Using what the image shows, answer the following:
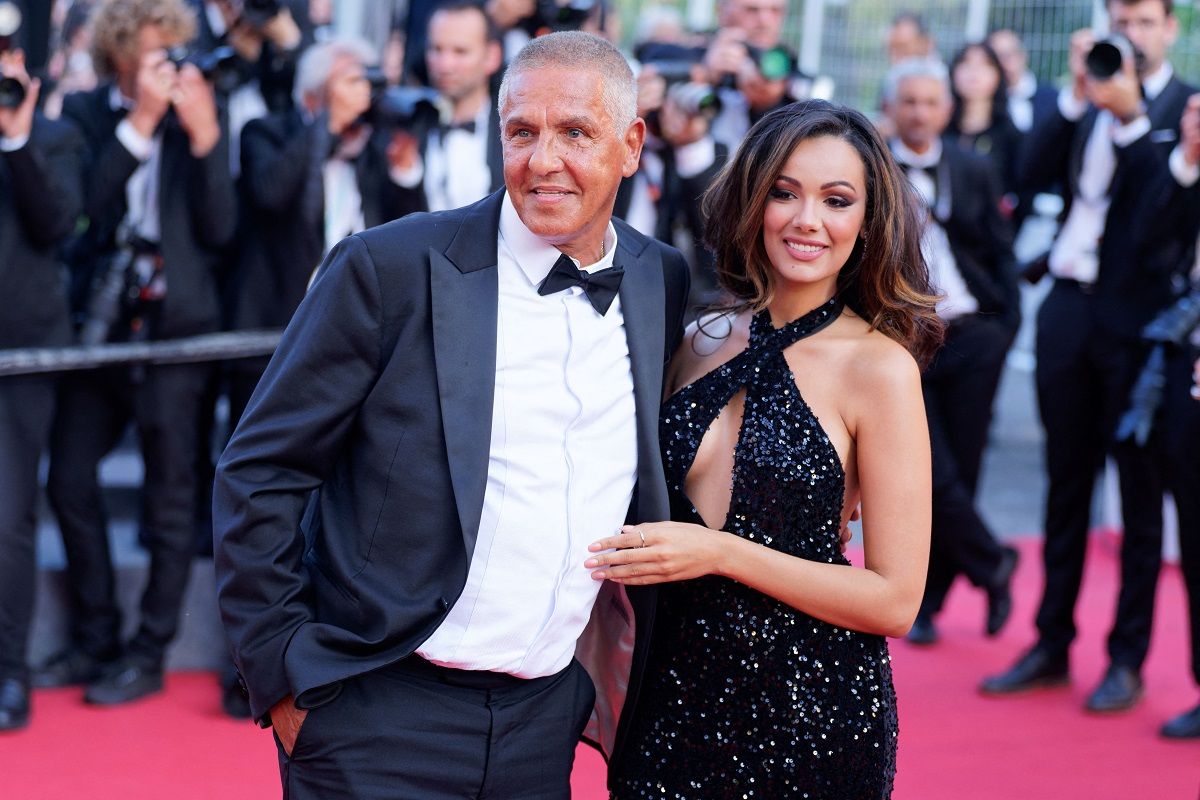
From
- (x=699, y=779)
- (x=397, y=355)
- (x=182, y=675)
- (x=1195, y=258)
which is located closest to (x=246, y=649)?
(x=397, y=355)

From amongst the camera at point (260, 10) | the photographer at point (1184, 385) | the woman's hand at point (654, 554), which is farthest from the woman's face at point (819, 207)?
the camera at point (260, 10)

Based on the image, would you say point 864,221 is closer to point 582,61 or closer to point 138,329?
point 582,61

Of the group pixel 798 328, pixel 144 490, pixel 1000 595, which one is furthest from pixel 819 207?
pixel 1000 595

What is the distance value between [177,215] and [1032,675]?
292 centimetres

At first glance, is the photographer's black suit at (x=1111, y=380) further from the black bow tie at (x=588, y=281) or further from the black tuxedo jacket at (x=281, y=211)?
the black bow tie at (x=588, y=281)

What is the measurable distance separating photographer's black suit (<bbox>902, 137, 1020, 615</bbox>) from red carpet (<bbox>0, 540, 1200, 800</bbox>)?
37cm

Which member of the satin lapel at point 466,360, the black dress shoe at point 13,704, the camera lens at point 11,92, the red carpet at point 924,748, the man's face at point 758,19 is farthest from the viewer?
the man's face at point 758,19

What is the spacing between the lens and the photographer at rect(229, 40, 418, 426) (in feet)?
14.1

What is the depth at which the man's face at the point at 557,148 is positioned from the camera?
83.4 inches

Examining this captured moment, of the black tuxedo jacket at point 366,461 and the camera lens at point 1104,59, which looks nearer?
the black tuxedo jacket at point 366,461

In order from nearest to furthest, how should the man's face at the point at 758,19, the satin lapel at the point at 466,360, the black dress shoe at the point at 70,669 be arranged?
the satin lapel at the point at 466,360 → the black dress shoe at the point at 70,669 → the man's face at the point at 758,19

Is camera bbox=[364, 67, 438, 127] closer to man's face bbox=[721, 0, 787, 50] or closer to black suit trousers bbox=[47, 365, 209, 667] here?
black suit trousers bbox=[47, 365, 209, 667]

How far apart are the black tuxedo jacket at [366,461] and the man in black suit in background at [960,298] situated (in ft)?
10.5

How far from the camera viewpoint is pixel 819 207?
7.78ft
